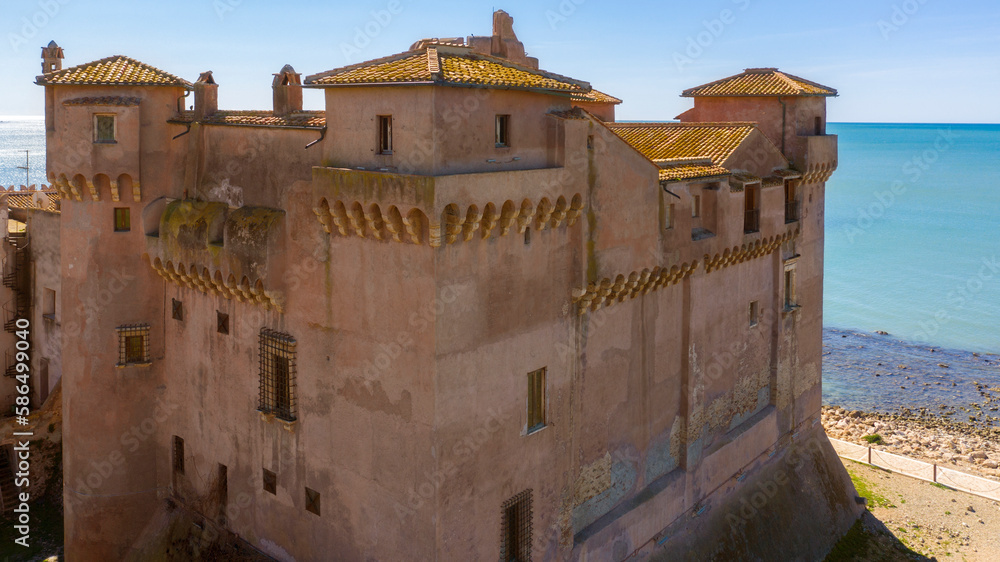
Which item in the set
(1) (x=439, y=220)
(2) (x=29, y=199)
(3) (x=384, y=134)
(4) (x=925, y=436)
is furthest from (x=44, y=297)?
(4) (x=925, y=436)

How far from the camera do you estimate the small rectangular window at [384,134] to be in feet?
44.2

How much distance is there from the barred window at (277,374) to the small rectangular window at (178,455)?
3.51 m

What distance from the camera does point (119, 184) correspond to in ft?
57.2

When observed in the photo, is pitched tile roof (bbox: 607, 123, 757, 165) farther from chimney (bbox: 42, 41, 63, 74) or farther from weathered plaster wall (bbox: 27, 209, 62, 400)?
weathered plaster wall (bbox: 27, 209, 62, 400)

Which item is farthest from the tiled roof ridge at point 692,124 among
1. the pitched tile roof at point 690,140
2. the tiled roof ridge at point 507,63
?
the tiled roof ridge at point 507,63

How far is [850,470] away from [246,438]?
2003cm

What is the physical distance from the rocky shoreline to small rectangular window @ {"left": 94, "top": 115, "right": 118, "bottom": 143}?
27.8 metres

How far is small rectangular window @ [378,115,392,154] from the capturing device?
13.5m

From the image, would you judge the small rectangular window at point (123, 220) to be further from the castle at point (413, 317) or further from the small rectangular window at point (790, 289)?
the small rectangular window at point (790, 289)

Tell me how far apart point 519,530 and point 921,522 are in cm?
1558

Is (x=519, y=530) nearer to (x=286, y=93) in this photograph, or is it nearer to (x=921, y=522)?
(x=286, y=93)

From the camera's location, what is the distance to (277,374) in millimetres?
15977

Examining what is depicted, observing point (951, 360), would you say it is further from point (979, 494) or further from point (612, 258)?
point (612, 258)

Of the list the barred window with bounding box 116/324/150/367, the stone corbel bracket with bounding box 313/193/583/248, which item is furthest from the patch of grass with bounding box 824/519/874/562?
the barred window with bounding box 116/324/150/367
